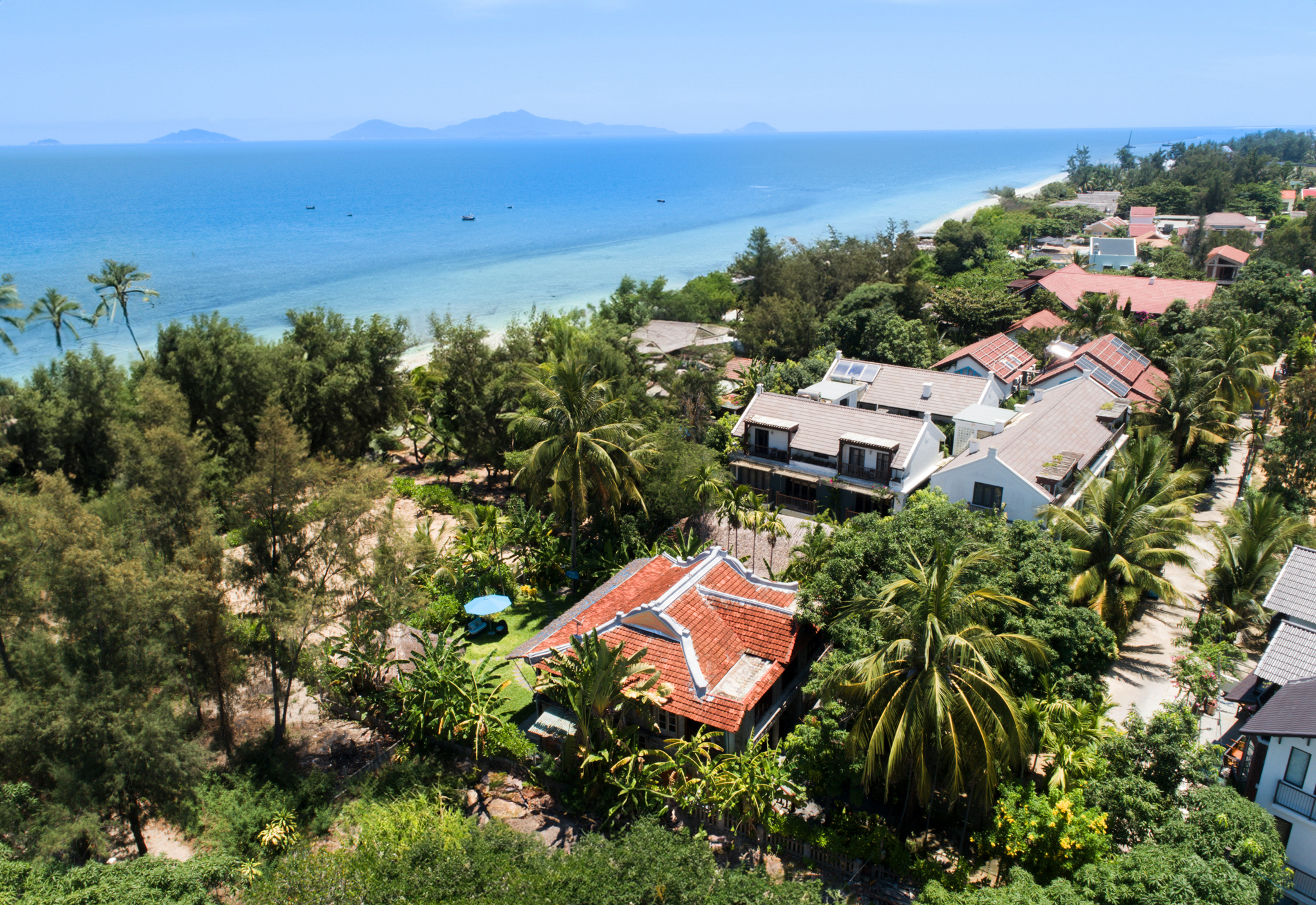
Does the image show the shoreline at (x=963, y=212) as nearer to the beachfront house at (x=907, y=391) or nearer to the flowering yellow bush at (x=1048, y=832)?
the beachfront house at (x=907, y=391)

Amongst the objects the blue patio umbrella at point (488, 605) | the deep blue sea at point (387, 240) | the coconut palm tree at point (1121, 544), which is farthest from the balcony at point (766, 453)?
the deep blue sea at point (387, 240)

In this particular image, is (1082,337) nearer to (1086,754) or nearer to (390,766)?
(1086,754)

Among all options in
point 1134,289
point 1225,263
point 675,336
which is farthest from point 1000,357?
point 1225,263

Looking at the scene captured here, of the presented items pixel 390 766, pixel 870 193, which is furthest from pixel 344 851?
pixel 870 193

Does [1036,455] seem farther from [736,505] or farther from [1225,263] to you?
[1225,263]

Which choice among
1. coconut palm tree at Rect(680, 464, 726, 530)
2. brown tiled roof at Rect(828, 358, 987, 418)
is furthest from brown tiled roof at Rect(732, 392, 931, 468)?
coconut palm tree at Rect(680, 464, 726, 530)

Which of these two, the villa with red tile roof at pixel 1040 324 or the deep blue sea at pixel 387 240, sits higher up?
the deep blue sea at pixel 387 240

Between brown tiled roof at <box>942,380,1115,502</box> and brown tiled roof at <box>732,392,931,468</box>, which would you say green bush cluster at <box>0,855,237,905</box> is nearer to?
brown tiled roof at <box>732,392,931,468</box>

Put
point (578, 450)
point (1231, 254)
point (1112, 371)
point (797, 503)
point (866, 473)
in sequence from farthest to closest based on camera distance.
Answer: point (1231, 254) → point (1112, 371) → point (797, 503) → point (866, 473) → point (578, 450)
